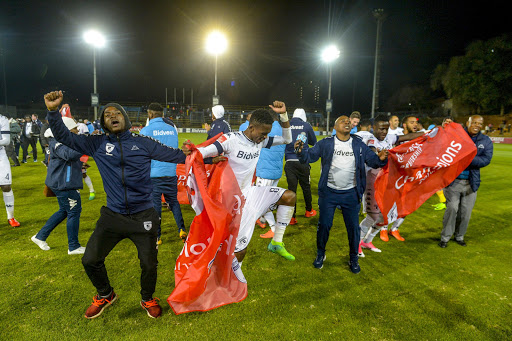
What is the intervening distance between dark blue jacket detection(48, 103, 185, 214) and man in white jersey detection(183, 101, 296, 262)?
0.55 m

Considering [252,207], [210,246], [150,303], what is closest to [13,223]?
[150,303]

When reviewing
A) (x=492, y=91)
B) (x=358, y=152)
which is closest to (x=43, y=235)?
(x=358, y=152)

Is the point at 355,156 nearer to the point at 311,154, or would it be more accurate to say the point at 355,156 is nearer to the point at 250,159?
the point at 311,154

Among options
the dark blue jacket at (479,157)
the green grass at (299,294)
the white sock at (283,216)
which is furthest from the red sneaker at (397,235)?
the white sock at (283,216)

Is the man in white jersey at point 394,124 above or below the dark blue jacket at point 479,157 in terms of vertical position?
above

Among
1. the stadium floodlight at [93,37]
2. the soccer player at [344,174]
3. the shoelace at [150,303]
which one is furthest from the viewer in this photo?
the stadium floodlight at [93,37]

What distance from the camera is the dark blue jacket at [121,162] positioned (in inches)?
127

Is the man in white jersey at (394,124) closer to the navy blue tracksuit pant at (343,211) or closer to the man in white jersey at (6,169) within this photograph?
the navy blue tracksuit pant at (343,211)

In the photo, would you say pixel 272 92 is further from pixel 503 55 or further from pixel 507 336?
pixel 507 336

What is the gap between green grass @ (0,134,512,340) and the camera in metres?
3.14

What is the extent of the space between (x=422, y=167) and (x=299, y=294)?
3037mm

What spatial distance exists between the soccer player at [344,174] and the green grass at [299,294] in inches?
29.0

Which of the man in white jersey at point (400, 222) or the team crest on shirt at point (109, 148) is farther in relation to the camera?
the man in white jersey at point (400, 222)

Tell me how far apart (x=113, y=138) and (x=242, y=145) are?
1544 millimetres
